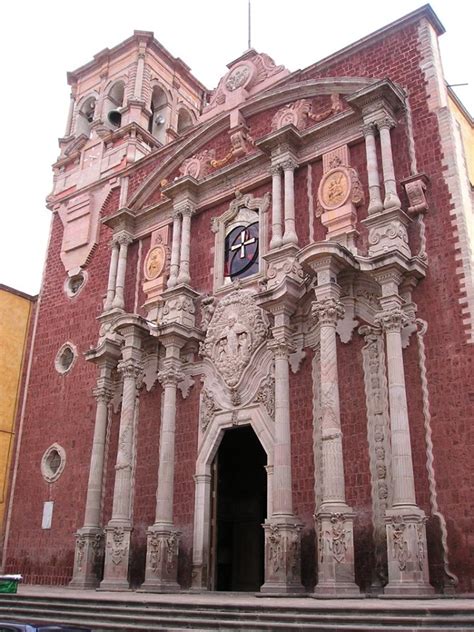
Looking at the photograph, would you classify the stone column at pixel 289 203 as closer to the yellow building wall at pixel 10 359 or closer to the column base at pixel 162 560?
the column base at pixel 162 560

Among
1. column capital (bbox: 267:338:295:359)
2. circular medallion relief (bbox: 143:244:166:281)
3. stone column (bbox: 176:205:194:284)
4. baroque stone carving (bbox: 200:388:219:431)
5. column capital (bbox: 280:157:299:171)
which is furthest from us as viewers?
circular medallion relief (bbox: 143:244:166:281)

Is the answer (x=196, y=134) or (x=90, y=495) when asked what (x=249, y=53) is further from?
(x=90, y=495)

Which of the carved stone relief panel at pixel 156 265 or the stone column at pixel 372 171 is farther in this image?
the carved stone relief panel at pixel 156 265

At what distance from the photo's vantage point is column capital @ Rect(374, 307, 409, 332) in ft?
37.4

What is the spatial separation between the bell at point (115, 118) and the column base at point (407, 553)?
1654 cm

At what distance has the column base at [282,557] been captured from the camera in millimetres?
11086

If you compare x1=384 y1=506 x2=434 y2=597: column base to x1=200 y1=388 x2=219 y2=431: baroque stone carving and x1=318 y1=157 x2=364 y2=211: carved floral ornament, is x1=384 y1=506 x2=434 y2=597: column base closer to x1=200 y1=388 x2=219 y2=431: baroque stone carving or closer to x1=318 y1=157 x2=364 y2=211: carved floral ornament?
x1=200 y1=388 x2=219 y2=431: baroque stone carving

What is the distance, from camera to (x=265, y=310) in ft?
44.5

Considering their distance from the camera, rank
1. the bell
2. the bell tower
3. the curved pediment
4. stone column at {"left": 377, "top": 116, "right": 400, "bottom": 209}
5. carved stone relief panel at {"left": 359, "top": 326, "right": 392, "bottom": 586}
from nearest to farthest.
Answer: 1. carved stone relief panel at {"left": 359, "top": 326, "right": 392, "bottom": 586}
2. stone column at {"left": 377, "top": 116, "right": 400, "bottom": 209}
3. the curved pediment
4. the bell tower
5. the bell

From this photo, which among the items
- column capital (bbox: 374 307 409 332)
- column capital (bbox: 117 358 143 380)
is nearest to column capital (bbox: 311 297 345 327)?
column capital (bbox: 374 307 409 332)

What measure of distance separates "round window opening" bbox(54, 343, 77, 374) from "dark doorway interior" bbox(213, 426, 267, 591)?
5.12 metres

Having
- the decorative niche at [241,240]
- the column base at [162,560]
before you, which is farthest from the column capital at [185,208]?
the column base at [162,560]

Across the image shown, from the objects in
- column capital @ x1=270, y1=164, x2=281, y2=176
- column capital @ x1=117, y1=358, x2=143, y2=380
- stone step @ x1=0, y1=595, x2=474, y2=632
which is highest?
column capital @ x1=270, y1=164, x2=281, y2=176

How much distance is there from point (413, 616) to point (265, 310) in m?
7.01
